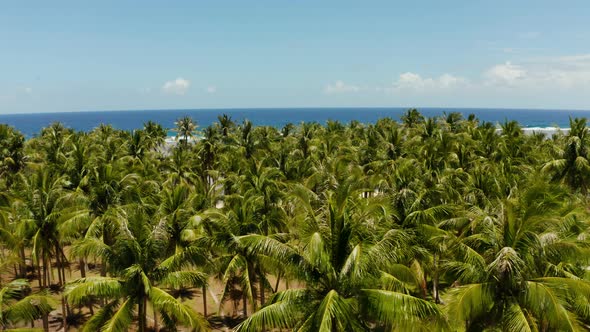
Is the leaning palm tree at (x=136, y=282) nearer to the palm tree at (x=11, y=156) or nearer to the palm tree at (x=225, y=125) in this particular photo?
the palm tree at (x=11, y=156)

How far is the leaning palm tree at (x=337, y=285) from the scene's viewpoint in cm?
1308

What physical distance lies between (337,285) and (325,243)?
1.53 meters

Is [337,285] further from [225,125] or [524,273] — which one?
[225,125]

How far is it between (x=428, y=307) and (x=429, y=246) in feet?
28.1

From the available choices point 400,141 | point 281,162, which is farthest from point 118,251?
point 400,141

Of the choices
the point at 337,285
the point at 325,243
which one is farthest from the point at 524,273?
the point at 325,243

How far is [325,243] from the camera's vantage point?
581 inches

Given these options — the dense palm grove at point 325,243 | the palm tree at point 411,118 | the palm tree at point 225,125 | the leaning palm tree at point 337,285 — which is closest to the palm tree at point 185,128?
the palm tree at point 225,125

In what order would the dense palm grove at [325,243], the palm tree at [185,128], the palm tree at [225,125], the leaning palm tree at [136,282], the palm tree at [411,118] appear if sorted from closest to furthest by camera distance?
the dense palm grove at [325,243] → the leaning palm tree at [136,282] → the palm tree at [225,125] → the palm tree at [185,128] → the palm tree at [411,118]

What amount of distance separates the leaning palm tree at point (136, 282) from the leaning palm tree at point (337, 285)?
3.85m

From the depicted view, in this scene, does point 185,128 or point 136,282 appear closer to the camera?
point 136,282

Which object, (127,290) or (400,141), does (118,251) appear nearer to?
(127,290)

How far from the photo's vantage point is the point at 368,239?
1595 cm

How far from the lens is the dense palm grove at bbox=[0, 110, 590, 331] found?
14047 mm
